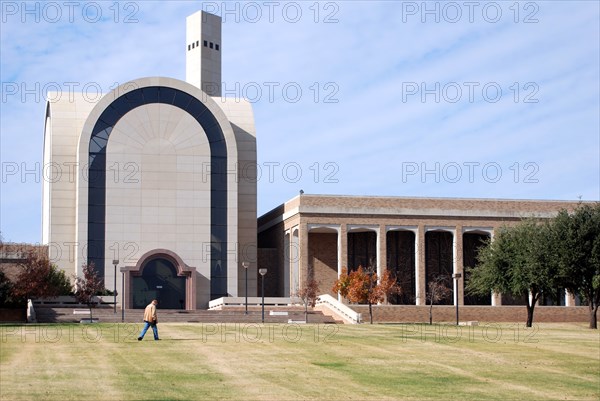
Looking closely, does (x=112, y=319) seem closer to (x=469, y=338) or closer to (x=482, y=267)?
(x=482, y=267)

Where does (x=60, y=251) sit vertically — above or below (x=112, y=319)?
above

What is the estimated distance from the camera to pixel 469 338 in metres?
38.9

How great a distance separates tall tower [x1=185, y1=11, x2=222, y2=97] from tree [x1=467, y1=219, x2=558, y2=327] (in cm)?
3800

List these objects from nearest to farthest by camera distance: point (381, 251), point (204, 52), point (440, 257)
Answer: point (381, 251)
point (440, 257)
point (204, 52)

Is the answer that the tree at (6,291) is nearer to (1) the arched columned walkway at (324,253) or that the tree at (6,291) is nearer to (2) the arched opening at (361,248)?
(1) the arched columned walkway at (324,253)

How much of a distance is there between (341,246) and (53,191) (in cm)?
2206

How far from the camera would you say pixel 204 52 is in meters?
92.7

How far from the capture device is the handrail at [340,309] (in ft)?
191

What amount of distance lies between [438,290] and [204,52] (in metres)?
34.4

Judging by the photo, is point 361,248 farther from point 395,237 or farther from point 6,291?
point 6,291

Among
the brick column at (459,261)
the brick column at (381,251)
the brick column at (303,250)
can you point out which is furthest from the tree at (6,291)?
the brick column at (459,261)

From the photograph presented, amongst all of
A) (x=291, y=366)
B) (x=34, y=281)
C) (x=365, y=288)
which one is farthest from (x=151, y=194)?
(x=291, y=366)

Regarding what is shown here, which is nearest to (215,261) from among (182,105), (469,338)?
(182,105)

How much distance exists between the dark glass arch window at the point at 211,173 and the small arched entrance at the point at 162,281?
2.15 meters
